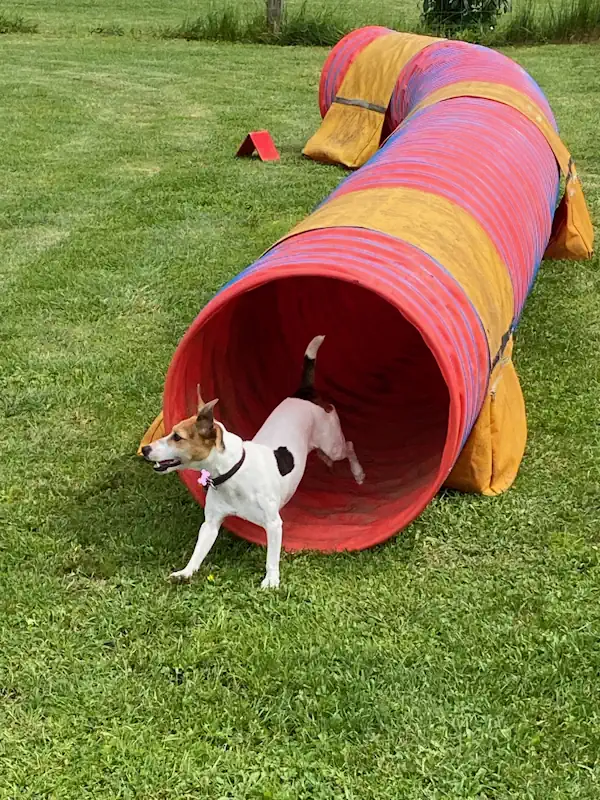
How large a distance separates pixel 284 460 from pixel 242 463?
0.29 metres

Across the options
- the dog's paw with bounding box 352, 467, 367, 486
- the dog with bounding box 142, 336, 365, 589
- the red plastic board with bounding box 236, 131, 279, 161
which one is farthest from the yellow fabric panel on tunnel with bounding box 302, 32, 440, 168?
the dog with bounding box 142, 336, 365, 589

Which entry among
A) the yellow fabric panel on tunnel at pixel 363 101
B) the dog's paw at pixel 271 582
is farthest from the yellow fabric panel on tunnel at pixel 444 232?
the yellow fabric panel on tunnel at pixel 363 101

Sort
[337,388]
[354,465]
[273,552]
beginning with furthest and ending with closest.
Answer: [337,388], [354,465], [273,552]

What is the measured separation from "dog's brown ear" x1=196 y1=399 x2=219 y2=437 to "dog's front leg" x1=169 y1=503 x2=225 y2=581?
43cm

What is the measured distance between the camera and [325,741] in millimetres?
3098

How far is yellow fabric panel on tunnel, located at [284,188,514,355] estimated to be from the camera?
13.6 ft

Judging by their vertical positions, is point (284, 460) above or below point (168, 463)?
below

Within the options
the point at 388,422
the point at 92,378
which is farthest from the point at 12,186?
the point at 388,422

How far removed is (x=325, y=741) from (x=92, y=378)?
3087 mm

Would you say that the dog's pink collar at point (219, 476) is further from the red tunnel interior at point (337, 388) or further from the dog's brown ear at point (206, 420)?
the red tunnel interior at point (337, 388)

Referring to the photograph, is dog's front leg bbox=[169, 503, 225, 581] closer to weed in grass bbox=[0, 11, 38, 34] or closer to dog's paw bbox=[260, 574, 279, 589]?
dog's paw bbox=[260, 574, 279, 589]

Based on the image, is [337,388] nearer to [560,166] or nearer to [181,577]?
[181,577]

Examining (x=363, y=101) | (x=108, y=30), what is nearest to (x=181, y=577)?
(x=363, y=101)

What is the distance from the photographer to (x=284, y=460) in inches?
156
